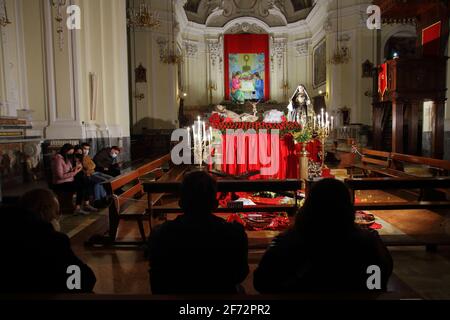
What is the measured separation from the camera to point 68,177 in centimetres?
615

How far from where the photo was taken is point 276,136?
7.77 metres

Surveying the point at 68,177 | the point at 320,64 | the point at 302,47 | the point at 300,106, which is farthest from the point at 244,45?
the point at 68,177

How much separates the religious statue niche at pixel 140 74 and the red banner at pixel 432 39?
11642 mm

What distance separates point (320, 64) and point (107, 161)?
16.2 metres

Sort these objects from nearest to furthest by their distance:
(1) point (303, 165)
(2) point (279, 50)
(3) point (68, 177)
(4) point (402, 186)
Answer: (4) point (402, 186)
(3) point (68, 177)
(1) point (303, 165)
(2) point (279, 50)

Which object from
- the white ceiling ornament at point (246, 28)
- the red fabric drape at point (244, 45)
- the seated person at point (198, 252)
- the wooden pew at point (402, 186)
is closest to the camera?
the seated person at point (198, 252)

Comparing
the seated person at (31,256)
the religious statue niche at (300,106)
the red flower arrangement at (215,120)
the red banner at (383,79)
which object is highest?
the red banner at (383,79)

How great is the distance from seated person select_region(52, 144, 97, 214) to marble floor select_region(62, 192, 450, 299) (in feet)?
2.19

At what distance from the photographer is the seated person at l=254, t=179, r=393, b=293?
1.70 meters

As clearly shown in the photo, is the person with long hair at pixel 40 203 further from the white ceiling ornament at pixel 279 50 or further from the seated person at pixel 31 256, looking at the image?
the white ceiling ornament at pixel 279 50

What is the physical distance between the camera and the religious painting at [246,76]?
23.8 metres

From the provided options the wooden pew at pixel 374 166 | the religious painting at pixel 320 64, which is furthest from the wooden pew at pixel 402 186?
the religious painting at pixel 320 64

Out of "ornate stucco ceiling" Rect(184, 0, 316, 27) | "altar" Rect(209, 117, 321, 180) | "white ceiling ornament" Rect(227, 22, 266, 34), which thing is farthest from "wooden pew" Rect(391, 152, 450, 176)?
"white ceiling ornament" Rect(227, 22, 266, 34)

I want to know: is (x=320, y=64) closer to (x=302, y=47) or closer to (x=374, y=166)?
(x=302, y=47)
